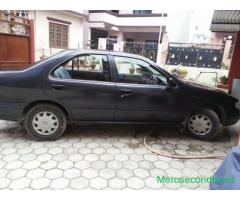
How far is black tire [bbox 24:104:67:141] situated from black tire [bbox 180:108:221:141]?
7.10ft

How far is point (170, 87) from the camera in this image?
11.2ft

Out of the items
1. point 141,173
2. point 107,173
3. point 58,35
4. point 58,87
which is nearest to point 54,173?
point 107,173

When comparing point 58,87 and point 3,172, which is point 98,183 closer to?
point 3,172

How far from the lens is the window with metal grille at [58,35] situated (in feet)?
39.8

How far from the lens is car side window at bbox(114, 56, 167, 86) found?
3.46 m

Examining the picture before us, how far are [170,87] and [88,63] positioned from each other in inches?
56.9

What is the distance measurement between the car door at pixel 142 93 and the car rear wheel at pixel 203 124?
0.33 metres

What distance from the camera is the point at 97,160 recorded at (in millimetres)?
2961

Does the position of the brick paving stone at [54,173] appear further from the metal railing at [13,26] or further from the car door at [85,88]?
the metal railing at [13,26]

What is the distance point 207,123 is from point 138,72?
5.00 feet

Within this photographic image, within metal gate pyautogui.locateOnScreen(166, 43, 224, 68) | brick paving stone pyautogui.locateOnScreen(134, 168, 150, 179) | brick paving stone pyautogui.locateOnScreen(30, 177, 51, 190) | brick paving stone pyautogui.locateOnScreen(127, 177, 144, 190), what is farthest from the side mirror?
metal gate pyautogui.locateOnScreen(166, 43, 224, 68)

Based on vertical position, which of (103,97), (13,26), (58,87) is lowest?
(103,97)

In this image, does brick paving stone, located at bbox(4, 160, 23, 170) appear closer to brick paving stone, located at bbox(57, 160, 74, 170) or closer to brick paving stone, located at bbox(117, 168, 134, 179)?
brick paving stone, located at bbox(57, 160, 74, 170)

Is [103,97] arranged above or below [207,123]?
above
